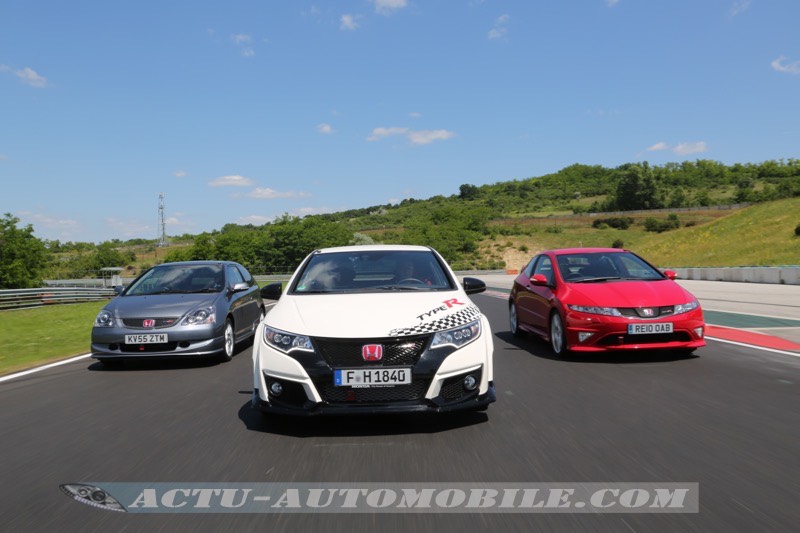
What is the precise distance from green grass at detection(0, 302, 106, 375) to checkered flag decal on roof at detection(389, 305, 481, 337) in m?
6.50

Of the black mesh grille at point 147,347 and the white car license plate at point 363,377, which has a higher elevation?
the white car license plate at point 363,377

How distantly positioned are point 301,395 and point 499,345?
587 cm

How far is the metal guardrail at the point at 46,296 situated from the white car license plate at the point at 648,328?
21.5 meters

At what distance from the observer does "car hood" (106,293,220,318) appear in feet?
27.6

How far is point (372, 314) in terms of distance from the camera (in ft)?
16.0

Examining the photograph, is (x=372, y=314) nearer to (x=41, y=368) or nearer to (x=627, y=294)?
(x=627, y=294)

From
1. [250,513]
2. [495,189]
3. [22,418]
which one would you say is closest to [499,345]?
[22,418]

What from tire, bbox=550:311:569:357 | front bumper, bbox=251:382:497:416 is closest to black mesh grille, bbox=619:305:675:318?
tire, bbox=550:311:569:357

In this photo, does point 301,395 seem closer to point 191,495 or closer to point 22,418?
point 191,495

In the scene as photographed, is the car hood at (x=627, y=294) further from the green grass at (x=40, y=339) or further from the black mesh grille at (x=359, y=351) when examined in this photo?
the green grass at (x=40, y=339)

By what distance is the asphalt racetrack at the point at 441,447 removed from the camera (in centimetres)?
324

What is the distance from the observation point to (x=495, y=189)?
6634 inches

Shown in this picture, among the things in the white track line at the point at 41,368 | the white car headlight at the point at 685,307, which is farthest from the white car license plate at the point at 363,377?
the white track line at the point at 41,368

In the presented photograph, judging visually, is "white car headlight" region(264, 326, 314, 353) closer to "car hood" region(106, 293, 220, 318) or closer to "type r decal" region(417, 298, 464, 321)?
"type r decal" region(417, 298, 464, 321)
